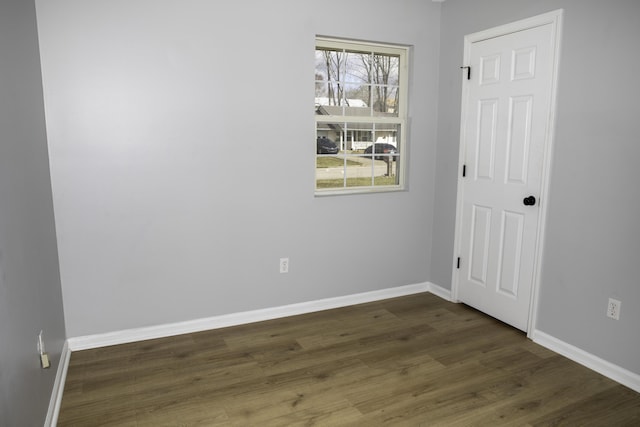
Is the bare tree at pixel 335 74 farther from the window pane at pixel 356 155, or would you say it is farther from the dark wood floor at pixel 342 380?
the dark wood floor at pixel 342 380

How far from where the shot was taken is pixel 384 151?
3.90 metres

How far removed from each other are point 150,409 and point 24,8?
2.18 m

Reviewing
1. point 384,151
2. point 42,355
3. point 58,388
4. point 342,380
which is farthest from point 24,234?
point 384,151

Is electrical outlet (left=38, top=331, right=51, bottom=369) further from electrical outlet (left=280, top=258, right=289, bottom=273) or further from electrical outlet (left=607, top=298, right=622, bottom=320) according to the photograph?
electrical outlet (left=607, top=298, right=622, bottom=320)

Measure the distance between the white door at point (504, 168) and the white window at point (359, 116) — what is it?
0.58 meters

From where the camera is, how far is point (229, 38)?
3098 millimetres

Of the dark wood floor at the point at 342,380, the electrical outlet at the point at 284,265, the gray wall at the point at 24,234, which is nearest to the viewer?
the gray wall at the point at 24,234

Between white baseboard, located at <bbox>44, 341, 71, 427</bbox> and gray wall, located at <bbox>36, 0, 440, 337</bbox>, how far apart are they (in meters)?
0.19

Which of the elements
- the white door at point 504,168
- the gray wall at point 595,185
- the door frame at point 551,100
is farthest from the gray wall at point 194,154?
the gray wall at point 595,185

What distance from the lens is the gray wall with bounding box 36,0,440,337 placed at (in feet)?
9.21

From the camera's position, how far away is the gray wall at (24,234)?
1627 mm

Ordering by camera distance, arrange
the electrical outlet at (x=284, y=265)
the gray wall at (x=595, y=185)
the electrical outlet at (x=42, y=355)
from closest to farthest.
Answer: the electrical outlet at (x=42, y=355), the gray wall at (x=595, y=185), the electrical outlet at (x=284, y=265)

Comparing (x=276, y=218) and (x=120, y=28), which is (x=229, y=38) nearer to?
(x=120, y=28)

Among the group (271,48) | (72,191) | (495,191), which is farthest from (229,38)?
(495,191)
